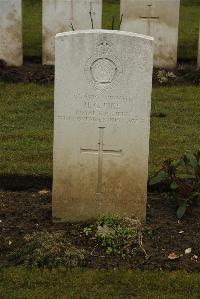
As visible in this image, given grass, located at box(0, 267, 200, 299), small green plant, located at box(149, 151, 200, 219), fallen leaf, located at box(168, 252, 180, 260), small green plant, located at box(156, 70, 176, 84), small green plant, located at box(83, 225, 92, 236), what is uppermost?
small green plant, located at box(156, 70, 176, 84)

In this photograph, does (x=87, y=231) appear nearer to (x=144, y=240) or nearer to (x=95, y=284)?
(x=144, y=240)

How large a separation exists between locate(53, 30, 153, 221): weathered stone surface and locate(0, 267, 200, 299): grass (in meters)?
0.93

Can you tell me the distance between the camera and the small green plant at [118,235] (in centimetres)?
564

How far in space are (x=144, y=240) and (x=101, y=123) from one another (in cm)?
96

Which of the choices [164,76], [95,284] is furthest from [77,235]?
[164,76]

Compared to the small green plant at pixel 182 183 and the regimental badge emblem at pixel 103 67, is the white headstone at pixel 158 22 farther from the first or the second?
the regimental badge emblem at pixel 103 67

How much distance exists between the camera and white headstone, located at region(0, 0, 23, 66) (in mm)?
11992

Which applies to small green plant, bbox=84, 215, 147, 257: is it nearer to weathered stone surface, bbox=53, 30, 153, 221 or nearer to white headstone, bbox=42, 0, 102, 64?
weathered stone surface, bbox=53, 30, 153, 221

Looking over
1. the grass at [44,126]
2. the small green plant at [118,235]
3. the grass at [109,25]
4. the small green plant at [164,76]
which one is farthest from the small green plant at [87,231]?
the grass at [109,25]

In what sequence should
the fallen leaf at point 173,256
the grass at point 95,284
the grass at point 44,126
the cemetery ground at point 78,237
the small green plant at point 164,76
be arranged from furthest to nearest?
the small green plant at point 164,76 → the grass at point 44,126 → the fallen leaf at point 173,256 → the cemetery ground at point 78,237 → the grass at point 95,284

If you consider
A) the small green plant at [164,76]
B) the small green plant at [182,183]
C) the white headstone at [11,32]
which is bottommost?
the small green plant at [182,183]

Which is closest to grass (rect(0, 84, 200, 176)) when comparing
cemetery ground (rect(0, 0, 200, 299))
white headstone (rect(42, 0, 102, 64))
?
cemetery ground (rect(0, 0, 200, 299))

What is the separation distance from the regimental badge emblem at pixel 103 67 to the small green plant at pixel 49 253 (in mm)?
1242

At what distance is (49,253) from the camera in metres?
5.46
